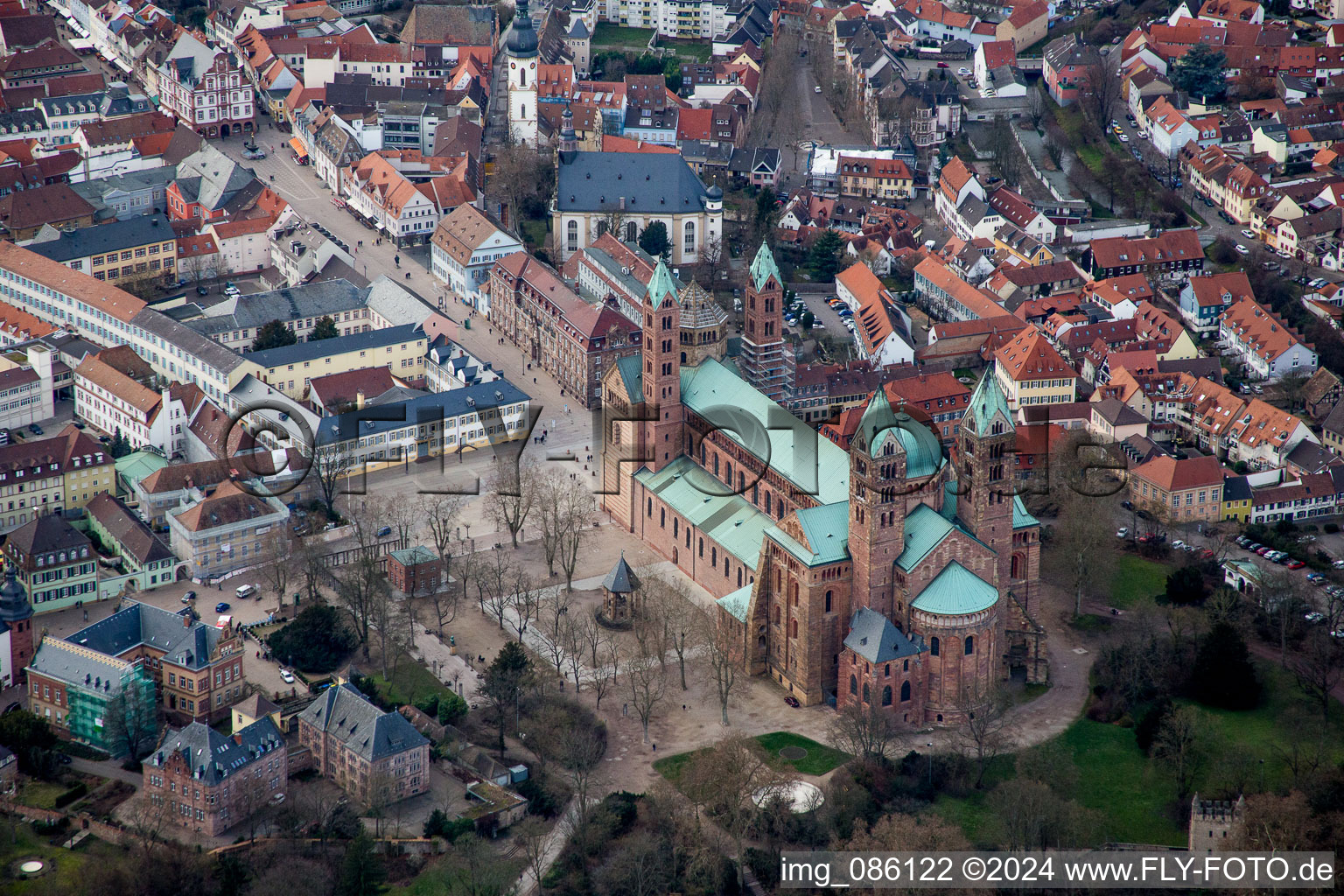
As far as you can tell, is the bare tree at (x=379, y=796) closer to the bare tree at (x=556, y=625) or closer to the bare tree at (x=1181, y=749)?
the bare tree at (x=556, y=625)

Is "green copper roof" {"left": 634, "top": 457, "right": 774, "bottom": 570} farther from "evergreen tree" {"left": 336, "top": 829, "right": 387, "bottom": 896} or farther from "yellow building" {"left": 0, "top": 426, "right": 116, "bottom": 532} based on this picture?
"yellow building" {"left": 0, "top": 426, "right": 116, "bottom": 532}

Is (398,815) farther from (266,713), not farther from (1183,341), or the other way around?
(1183,341)

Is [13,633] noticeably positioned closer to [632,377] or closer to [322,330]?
[632,377]

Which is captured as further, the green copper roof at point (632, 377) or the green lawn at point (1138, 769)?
the green copper roof at point (632, 377)

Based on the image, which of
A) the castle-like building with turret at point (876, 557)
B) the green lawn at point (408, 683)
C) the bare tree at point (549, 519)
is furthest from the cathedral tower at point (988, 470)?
the green lawn at point (408, 683)

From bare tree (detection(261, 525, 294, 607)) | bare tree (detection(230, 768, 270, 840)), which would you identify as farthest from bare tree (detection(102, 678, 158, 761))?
bare tree (detection(261, 525, 294, 607))

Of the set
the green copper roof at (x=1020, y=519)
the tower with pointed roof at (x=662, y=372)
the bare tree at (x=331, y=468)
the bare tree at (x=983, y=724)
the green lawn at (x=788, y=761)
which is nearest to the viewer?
the bare tree at (x=983, y=724)
